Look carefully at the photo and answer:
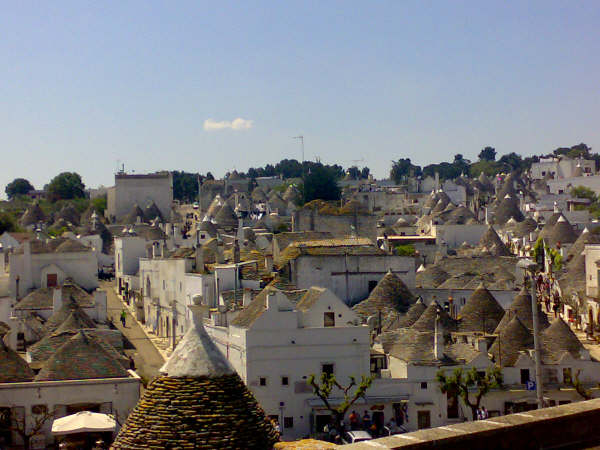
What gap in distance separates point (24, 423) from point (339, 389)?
931cm

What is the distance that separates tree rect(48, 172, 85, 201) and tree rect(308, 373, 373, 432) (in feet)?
308

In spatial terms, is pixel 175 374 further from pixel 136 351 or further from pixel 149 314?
pixel 149 314

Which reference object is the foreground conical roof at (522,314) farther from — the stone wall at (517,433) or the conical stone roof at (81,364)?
the stone wall at (517,433)

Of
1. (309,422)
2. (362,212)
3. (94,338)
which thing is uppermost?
(362,212)

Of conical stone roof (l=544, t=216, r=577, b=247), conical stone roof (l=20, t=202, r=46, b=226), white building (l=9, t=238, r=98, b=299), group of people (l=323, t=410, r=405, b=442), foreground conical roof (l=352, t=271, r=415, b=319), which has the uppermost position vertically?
conical stone roof (l=20, t=202, r=46, b=226)

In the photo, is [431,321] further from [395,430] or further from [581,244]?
[581,244]

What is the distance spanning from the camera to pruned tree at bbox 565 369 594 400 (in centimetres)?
3098

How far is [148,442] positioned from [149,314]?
136ft

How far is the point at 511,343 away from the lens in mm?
34250

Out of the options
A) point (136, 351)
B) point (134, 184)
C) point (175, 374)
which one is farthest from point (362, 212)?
point (175, 374)

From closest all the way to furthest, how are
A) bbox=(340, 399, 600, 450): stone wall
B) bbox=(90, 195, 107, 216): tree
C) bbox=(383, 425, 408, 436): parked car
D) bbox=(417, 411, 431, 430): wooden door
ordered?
bbox=(340, 399, 600, 450): stone wall, bbox=(383, 425, 408, 436): parked car, bbox=(417, 411, 431, 430): wooden door, bbox=(90, 195, 107, 216): tree

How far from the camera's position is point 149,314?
50.2m

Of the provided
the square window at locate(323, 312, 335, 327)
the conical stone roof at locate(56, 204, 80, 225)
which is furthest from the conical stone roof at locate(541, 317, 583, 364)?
the conical stone roof at locate(56, 204, 80, 225)

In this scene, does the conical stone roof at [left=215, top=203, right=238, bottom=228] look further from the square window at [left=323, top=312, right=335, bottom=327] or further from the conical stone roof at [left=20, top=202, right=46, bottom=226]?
the square window at [left=323, top=312, right=335, bottom=327]
